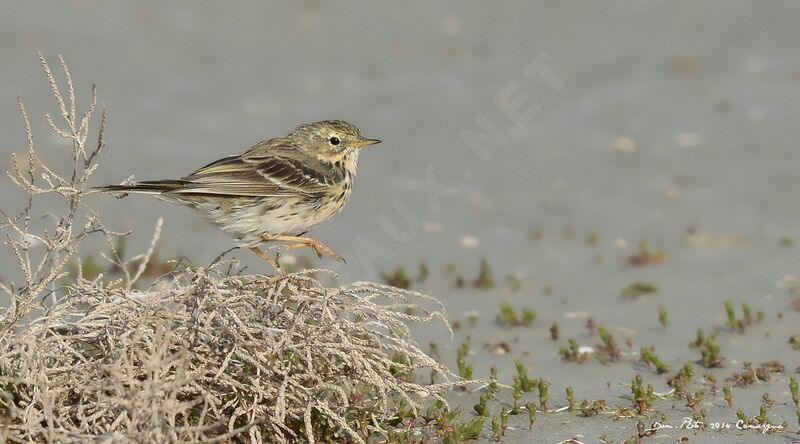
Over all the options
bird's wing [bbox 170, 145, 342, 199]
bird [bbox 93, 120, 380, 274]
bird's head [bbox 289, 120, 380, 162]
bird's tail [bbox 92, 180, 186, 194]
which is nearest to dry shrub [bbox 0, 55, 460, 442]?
bird's tail [bbox 92, 180, 186, 194]

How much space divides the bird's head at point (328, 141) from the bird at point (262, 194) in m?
0.12

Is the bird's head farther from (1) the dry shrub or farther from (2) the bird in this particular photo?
(1) the dry shrub

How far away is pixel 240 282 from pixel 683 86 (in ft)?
34.6

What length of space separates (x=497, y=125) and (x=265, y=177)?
24.3 ft

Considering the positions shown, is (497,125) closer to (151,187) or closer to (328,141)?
(328,141)

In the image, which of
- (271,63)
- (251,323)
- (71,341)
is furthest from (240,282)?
(271,63)

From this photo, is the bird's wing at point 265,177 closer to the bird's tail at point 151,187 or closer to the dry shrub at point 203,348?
the bird's tail at point 151,187

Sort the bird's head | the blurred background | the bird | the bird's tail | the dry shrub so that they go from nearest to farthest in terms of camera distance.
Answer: the dry shrub → the bird's tail → the bird → the bird's head → the blurred background

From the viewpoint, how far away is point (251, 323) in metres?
6.73

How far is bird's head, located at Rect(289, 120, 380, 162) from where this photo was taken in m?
9.11

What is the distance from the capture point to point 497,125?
15.5 metres

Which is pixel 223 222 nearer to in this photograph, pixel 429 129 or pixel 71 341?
pixel 71 341

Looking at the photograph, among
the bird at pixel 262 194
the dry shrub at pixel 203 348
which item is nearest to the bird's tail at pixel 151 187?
the bird at pixel 262 194

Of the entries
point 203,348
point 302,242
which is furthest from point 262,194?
point 203,348
